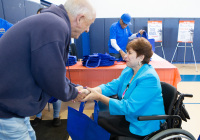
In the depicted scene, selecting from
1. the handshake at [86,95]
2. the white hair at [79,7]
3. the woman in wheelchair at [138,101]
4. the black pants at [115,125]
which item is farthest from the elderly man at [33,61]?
the black pants at [115,125]

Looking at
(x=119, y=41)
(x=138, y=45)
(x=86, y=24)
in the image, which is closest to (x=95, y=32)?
(x=119, y=41)

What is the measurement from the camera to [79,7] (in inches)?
30.5

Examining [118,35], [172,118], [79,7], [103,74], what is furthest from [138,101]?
[118,35]

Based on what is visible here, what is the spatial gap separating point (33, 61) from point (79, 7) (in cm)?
36

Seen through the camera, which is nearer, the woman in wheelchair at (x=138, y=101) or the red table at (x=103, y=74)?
the woman in wheelchair at (x=138, y=101)

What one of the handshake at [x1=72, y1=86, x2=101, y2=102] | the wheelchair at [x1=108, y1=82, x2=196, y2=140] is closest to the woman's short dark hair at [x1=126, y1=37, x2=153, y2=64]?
the wheelchair at [x1=108, y1=82, x2=196, y2=140]

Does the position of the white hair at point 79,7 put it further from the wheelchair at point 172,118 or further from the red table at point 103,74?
the red table at point 103,74

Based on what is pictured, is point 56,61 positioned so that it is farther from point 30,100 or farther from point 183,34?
point 183,34

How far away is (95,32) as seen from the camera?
603cm

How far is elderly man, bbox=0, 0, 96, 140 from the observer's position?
63cm

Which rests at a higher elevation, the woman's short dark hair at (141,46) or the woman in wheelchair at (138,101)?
the woman's short dark hair at (141,46)

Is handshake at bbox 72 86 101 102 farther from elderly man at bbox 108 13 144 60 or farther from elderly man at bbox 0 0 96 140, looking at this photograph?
elderly man at bbox 108 13 144 60

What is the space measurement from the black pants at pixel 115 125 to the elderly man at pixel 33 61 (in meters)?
0.69

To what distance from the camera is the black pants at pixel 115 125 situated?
4.12ft
